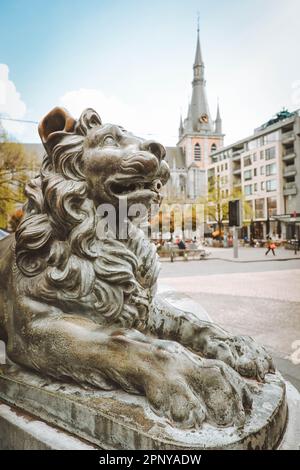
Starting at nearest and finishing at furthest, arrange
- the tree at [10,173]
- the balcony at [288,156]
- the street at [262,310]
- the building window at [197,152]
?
the street at [262,310], the tree at [10,173], the balcony at [288,156], the building window at [197,152]

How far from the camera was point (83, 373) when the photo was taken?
1.49 meters

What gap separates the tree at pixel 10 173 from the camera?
1934 cm

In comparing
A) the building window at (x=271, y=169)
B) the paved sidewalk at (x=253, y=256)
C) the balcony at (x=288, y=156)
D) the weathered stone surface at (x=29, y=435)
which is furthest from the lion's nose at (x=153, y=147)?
the building window at (x=271, y=169)

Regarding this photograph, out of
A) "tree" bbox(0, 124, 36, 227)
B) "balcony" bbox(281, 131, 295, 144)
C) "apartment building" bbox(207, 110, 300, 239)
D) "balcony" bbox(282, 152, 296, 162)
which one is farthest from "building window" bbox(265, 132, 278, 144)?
"tree" bbox(0, 124, 36, 227)

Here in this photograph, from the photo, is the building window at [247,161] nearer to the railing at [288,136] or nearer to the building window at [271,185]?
the building window at [271,185]

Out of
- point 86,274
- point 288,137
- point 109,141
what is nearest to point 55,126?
point 109,141

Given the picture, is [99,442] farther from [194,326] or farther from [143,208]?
[143,208]

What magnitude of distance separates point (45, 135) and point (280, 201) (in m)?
43.6

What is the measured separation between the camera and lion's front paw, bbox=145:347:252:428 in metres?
1.27

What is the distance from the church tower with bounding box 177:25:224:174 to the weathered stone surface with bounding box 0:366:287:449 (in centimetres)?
7372

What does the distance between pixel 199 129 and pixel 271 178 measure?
35025 mm

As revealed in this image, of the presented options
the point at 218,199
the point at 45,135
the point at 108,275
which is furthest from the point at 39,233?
the point at 218,199

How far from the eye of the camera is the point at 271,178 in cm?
4347

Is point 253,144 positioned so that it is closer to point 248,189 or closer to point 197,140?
point 248,189
